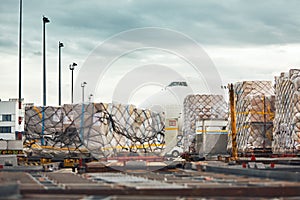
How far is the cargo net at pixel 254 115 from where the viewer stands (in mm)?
51844

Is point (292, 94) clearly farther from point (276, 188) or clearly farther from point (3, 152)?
point (276, 188)

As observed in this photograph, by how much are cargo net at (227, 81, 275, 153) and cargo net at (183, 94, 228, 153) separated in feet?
49.3

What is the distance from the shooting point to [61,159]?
43344 millimetres

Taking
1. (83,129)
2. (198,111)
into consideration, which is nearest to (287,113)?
(83,129)

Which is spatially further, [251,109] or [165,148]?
[165,148]

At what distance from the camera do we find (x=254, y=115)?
2039 inches

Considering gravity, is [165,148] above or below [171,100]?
below

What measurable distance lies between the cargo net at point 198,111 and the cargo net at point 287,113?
21180 millimetres

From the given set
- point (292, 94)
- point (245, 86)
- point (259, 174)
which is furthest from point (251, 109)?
point (259, 174)

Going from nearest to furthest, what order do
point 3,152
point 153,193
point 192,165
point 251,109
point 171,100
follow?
point 153,193
point 192,165
point 3,152
point 251,109
point 171,100

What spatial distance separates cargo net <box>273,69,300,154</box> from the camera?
44.6 metres

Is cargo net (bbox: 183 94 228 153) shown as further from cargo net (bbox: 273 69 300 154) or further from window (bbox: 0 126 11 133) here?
window (bbox: 0 126 11 133)

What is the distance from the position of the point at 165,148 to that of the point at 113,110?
42.9 ft

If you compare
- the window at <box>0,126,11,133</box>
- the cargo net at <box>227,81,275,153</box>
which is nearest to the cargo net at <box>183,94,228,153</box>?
the cargo net at <box>227,81,275,153</box>
